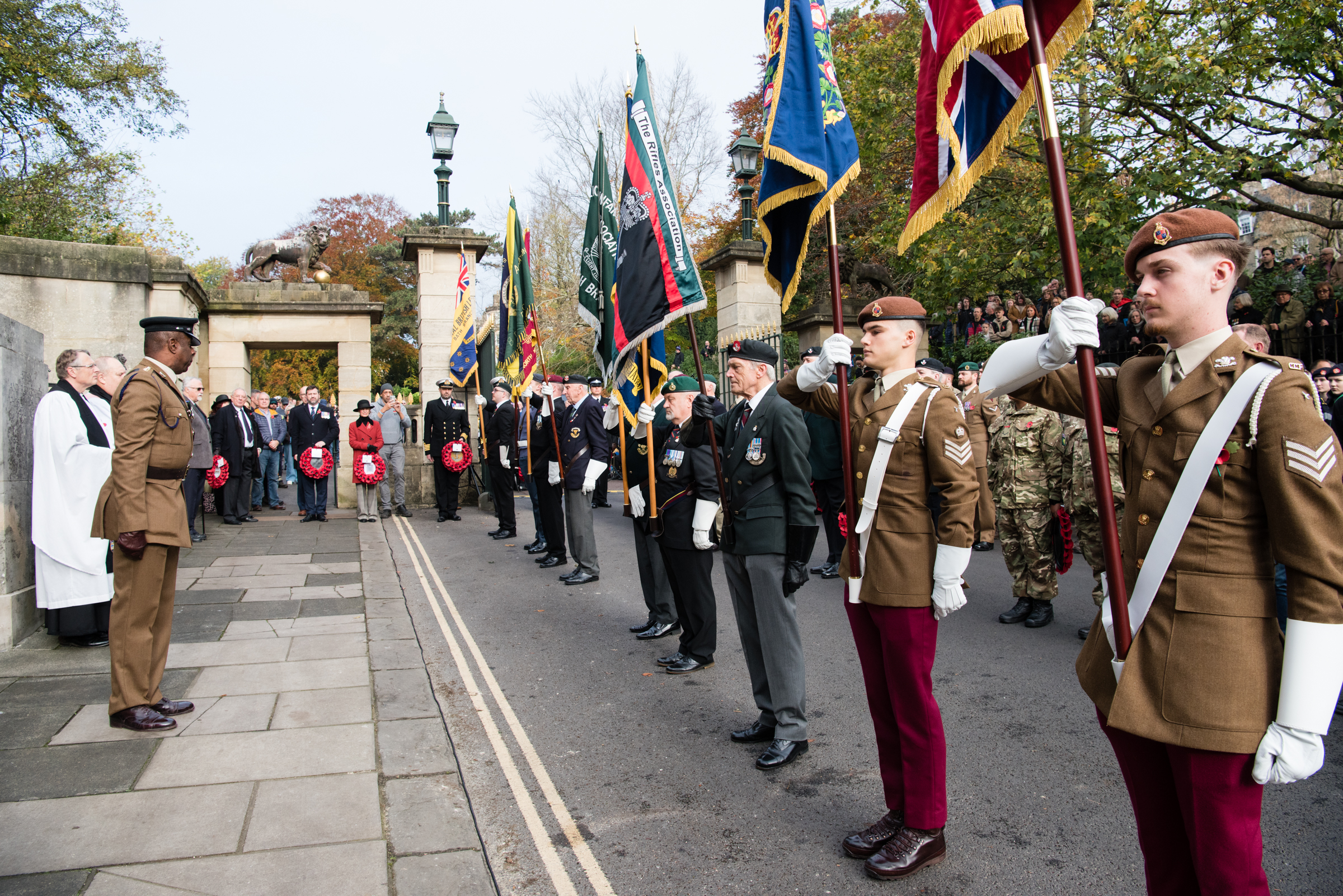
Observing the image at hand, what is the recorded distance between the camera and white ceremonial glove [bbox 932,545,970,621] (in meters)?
2.99

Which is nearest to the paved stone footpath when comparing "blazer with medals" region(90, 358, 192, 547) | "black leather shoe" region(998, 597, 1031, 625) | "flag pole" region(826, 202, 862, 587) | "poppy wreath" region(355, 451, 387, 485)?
"blazer with medals" region(90, 358, 192, 547)

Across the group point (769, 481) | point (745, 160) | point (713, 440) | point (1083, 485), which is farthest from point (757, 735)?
point (745, 160)

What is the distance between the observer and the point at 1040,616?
20.7ft

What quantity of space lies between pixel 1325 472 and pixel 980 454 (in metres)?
2.25

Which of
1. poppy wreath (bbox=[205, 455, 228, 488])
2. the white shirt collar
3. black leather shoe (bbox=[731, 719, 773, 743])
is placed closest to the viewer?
the white shirt collar

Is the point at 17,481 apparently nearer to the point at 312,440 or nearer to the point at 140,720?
the point at 140,720

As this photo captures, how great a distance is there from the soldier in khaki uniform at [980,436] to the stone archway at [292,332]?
32.7 ft

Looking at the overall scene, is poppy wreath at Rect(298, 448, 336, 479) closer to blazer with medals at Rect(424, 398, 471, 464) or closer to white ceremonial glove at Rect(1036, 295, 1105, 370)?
blazer with medals at Rect(424, 398, 471, 464)

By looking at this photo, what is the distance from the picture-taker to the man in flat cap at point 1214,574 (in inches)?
67.9

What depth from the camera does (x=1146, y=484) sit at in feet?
6.56

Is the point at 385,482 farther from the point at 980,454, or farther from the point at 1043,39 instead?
the point at 1043,39

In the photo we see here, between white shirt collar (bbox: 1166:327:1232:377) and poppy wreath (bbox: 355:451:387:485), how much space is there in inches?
488

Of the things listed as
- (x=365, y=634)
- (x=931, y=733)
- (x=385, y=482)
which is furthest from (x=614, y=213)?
(x=385, y=482)

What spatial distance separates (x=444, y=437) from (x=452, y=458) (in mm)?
367
